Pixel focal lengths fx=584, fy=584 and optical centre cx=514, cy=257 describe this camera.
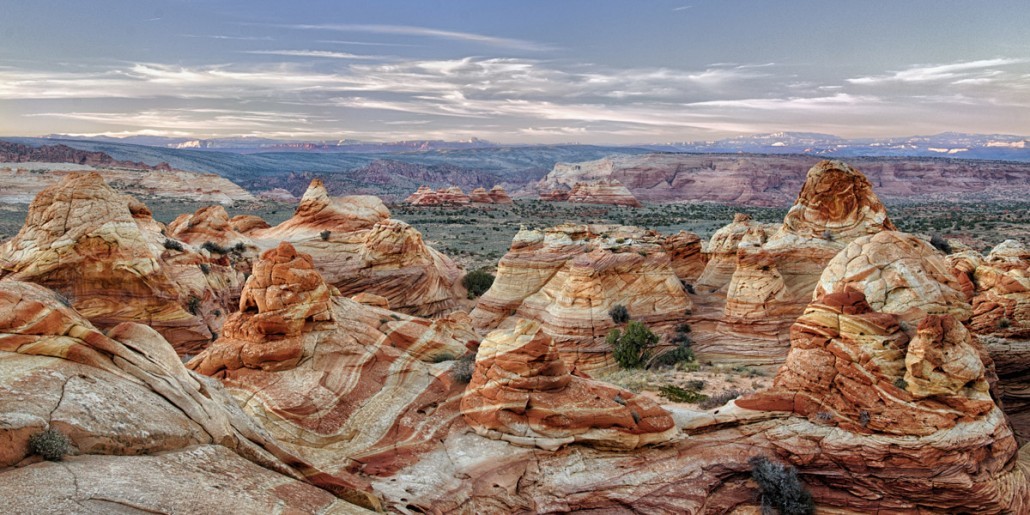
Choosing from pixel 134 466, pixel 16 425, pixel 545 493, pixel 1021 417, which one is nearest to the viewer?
pixel 16 425

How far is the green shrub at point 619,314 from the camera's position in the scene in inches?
969

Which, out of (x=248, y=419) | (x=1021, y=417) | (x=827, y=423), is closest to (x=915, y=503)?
(x=827, y=423)

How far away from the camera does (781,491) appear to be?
35.8 ft

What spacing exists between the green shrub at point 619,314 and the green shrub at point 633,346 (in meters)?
0.93

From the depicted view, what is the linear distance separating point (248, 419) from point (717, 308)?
829 inches

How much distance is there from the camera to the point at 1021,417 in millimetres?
17422

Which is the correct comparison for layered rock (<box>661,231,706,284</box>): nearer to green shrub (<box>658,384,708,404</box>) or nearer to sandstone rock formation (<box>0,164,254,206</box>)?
green shrub (<box>658,384,708,404</box>)

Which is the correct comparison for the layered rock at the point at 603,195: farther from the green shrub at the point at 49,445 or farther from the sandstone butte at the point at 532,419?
the green shrub at the point at 49,445

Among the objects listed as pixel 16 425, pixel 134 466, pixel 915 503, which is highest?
pixel 16 425

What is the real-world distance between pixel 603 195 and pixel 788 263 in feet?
292

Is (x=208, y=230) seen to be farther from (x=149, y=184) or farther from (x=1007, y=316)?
(x=149, y=184)

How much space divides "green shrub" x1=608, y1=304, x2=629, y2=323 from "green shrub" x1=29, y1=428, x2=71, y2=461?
2063 cm

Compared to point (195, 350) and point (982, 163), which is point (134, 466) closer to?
point (195, 350)

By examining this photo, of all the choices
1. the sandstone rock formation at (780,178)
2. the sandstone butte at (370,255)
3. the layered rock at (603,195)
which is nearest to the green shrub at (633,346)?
the sandstone butte at (370,255)
